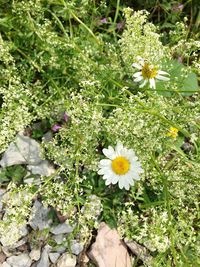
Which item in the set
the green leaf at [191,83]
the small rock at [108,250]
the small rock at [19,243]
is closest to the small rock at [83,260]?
the small rock at [108,250]

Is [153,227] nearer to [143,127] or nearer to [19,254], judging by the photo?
[143,127]

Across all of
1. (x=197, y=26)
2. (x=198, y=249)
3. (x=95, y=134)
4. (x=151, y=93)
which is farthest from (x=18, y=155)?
(x=197, y=26)

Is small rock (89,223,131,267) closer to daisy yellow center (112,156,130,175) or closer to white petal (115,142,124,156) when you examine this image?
daisy yellow center (112,156,130,175)

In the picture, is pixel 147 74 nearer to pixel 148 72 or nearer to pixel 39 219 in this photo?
pixel 148 72

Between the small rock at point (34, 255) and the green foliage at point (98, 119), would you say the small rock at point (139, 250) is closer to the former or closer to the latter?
the green foliage at point (98, 119)

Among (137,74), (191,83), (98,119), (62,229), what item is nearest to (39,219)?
(62,229)
